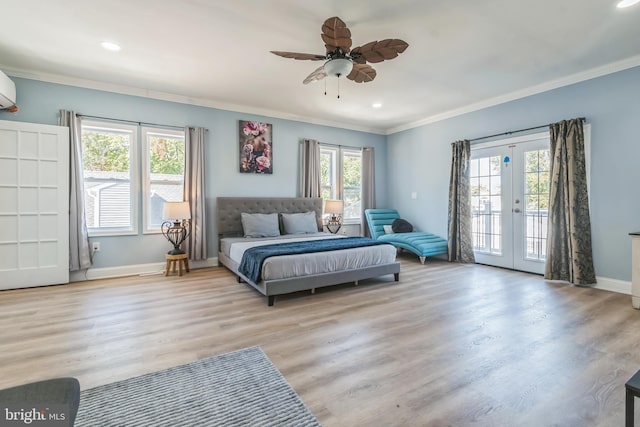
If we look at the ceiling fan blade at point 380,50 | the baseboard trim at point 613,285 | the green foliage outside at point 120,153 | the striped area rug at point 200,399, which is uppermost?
the ceiling fan blade at point 380,50

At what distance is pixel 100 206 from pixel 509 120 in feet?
21.2

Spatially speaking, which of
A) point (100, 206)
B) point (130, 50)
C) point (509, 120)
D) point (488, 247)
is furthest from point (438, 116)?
point (100, 206)

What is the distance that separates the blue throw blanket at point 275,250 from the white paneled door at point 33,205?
Answer: 254 centimetres

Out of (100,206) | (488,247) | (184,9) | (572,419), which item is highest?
(184,9)

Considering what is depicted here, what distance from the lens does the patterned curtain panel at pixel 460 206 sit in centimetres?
545

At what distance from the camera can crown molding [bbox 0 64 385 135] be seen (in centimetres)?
401

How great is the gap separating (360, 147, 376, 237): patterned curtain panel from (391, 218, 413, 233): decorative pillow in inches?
26.0

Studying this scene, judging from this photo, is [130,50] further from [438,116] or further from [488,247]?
[488,247]

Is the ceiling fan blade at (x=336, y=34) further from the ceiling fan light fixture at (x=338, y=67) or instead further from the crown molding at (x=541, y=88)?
the crown molding at (x=541, y=88)

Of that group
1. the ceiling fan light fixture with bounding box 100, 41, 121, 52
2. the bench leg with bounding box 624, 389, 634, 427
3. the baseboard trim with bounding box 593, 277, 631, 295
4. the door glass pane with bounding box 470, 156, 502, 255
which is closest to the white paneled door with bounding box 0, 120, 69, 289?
the ceiling fan light fixture with bounding box 100, 41, 121, 52

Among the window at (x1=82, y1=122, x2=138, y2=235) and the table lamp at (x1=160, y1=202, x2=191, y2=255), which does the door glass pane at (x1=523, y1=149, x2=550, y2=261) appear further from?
the window at (x1=82, y1=122, x2=138, y2=235)

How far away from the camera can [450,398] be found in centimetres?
174

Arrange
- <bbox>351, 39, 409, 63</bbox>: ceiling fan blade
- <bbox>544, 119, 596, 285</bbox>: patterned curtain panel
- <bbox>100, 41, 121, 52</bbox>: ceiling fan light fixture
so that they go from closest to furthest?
<bbox>351, 39, 409, 63</bbox>: ceiling fan blade, <bbox>100, 41, 121, 52</bbox>: ceiling fan light fixture, <bbox>544, 119, 596, 285</bbox>: patterned curtain panel

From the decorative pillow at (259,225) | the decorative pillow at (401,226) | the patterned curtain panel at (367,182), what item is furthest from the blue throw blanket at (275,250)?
the patterned curtain panel at (367,182)
